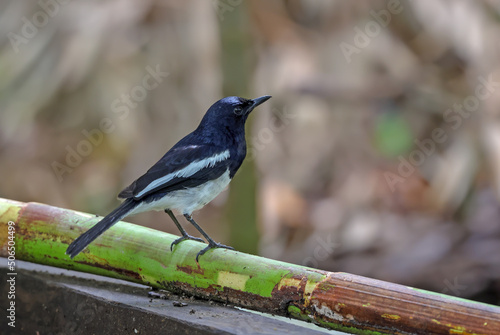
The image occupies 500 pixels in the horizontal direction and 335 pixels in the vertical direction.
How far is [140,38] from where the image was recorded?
544cm

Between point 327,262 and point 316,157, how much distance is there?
3.47ft

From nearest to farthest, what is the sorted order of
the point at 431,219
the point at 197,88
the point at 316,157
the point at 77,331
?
the point at 77,331, the point at 197,88, the point at 431,219, the point at 316,157

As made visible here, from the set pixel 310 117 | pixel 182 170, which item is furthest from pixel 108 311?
pixel 310 117

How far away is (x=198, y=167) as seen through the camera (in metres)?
2.77

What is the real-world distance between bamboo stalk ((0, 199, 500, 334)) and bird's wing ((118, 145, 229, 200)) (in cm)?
18

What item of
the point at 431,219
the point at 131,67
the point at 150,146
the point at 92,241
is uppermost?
the point at 92,241

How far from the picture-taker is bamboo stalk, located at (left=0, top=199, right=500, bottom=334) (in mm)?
1862

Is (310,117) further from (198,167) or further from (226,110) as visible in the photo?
(198,167)

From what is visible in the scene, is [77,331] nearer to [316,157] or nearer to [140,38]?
[140,38]

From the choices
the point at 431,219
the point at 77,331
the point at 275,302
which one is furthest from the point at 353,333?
the point at 431,219

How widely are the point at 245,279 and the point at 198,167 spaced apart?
70 centimetres

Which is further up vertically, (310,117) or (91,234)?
(91,234)

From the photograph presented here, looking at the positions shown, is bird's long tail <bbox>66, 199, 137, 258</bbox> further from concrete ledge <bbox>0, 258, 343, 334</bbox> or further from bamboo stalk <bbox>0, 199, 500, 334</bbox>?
concrete ledge <bbox>0, 258, 343, 334</bbox>

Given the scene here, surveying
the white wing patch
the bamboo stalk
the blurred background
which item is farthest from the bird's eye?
the blurred background
